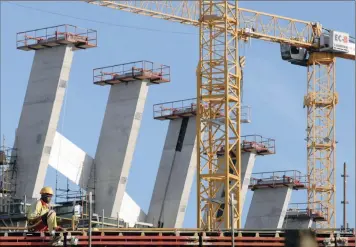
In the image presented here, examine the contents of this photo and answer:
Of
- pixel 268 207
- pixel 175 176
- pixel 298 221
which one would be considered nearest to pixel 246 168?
pixel 268 207

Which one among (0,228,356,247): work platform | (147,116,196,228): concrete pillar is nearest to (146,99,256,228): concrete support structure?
(147,116,196,228): concrete pillar

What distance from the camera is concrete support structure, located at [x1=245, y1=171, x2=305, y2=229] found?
372 ft

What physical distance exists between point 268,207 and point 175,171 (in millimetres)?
21885

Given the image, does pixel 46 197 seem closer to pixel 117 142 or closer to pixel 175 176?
pixel 117 142

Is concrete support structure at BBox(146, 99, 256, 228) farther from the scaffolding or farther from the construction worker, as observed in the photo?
the construction worker

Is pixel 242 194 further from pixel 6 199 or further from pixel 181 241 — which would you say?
pixel 181 241

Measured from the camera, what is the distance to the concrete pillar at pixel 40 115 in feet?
267

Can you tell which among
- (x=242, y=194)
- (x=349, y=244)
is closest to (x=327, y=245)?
(x=349, y=244)

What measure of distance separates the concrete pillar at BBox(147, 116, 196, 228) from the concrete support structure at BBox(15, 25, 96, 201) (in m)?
13.4

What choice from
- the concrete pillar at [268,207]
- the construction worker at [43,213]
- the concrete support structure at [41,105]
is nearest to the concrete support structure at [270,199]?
the concrete pillar at [268,207]

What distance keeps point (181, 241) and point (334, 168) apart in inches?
2950

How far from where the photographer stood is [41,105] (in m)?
83.5

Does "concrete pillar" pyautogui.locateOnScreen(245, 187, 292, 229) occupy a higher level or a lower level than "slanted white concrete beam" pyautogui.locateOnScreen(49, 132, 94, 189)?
higher

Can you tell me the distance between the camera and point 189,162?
95.4 m
